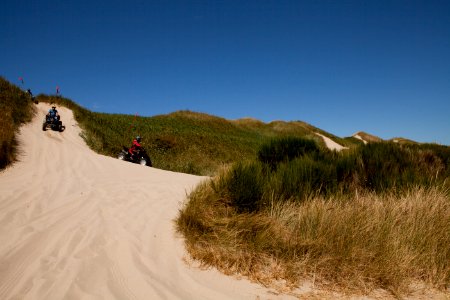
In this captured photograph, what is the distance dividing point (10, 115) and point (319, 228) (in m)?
14.0

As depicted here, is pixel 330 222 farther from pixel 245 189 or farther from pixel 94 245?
pixel 94 245

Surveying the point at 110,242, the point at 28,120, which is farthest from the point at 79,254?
the point at 28,120

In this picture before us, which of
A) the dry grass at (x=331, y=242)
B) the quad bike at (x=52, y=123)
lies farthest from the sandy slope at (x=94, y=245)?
the quad bike at (x=52, y=123)

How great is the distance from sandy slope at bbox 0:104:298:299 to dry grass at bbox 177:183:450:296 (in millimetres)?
301

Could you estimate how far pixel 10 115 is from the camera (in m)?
12.1

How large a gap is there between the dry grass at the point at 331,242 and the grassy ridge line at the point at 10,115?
7097mm

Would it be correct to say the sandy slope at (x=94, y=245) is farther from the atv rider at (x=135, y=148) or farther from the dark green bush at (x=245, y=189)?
the atv rider at (x=135, y=148)

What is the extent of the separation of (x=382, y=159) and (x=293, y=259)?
4389 mm

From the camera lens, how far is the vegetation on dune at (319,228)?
2971mm

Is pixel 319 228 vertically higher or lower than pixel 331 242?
higher

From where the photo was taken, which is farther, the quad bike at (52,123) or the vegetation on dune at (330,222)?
the quad bike at (52,123)

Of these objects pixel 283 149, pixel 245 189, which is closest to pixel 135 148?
pixel 283 149

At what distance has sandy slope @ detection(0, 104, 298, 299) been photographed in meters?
2.63

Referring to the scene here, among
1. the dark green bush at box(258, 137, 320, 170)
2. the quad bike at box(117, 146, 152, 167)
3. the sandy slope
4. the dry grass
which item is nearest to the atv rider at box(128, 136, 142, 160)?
the quad bike at box(117, 146, 152, 167)
